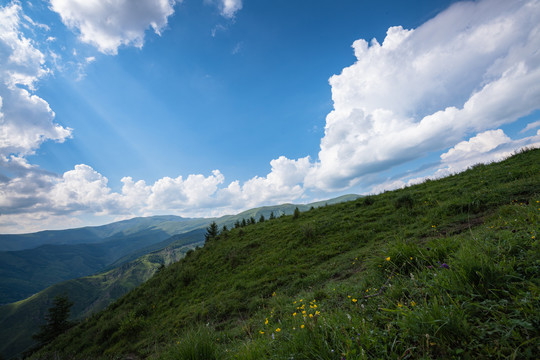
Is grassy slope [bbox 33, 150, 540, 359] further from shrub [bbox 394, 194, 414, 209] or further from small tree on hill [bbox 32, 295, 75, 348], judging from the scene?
small tree on hill [bbox 32, 295, 75, 348]

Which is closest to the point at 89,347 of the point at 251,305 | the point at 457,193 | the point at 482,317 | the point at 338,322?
the point at 251,305

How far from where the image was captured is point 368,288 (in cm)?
434

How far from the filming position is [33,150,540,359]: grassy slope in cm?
222

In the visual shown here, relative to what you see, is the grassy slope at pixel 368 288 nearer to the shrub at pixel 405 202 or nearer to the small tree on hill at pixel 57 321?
the shrub at pixel 405 202

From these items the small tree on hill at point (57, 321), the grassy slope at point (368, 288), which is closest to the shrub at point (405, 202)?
the grassy slope at point (368, 288)

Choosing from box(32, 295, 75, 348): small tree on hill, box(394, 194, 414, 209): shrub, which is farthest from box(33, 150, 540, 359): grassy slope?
box(32, 295, 75, 348): small tree on hill

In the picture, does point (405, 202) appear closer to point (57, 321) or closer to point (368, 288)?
point (368, 288)

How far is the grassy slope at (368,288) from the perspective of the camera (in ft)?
7.28

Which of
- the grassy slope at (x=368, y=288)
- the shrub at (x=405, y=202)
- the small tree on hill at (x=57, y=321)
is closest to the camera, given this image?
the grassy slope at (x=368, y=288)

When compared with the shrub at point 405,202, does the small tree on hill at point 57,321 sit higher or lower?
lower

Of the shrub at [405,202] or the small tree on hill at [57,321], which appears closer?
the shrub at [405,202]

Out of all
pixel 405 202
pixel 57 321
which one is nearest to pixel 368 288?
pixel 405 202

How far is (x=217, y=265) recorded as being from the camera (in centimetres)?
1596

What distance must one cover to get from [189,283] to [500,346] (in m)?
17.0
